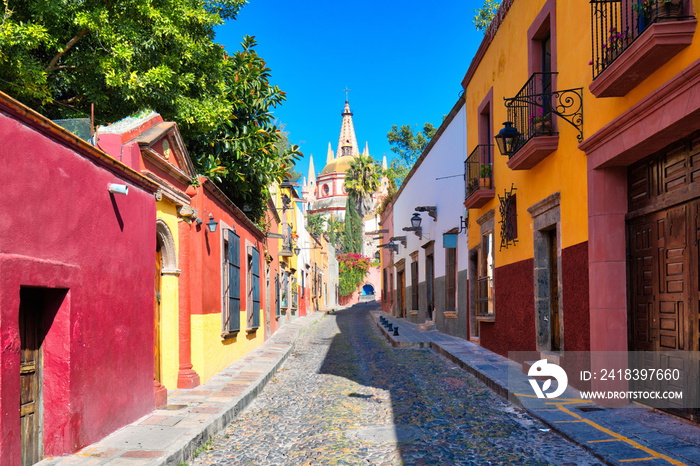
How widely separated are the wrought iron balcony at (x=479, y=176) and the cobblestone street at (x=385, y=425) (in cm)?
369

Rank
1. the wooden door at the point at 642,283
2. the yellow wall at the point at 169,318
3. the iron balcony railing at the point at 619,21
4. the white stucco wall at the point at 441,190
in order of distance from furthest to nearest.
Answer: the white stucco wall at the point at 441,190
the yellow wall at the point at 169,318
the wooden door at the point at 642,283
the iron balcony railing at the point at 619,21

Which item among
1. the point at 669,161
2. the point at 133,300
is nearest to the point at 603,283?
the point at 669,161

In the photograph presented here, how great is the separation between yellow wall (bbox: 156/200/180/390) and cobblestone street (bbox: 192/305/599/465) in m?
1.23

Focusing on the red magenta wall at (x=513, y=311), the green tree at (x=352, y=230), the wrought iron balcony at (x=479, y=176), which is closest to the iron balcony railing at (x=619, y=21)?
the red magenta wall at (x=513, y=311)

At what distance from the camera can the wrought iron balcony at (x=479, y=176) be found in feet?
41.5

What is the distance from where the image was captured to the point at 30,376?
186 inches

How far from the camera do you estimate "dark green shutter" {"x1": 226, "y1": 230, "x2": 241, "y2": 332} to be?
11672mm

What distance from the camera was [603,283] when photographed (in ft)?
23.1

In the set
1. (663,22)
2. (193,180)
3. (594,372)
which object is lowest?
(594,372)

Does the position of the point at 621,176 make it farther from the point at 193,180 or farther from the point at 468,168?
the point at 468,168

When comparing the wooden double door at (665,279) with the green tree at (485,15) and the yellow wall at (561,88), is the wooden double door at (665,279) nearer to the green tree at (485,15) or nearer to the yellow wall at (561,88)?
the yellow wall at (561,88)

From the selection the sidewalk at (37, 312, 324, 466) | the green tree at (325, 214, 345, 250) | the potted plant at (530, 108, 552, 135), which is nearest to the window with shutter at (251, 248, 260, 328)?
the sidewalk at (37, 312, 324, 466)

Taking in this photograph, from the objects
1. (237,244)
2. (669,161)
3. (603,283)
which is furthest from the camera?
(237,244)

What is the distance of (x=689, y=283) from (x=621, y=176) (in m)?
1.67
